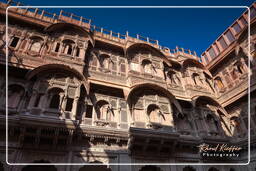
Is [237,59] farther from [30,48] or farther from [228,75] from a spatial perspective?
[30,48]

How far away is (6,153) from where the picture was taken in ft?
23.5

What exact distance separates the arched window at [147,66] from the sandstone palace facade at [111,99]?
2.7 inches

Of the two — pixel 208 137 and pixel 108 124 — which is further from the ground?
pixel 108 124

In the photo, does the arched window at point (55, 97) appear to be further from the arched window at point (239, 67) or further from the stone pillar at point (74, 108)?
the arched window at point (239, 67)

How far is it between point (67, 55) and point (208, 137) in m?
11.7

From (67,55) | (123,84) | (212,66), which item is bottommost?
(123,84)

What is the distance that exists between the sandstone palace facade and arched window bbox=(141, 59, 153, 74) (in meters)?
0.07

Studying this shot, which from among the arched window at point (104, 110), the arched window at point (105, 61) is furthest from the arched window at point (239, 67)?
the arched window at point (104, 110)

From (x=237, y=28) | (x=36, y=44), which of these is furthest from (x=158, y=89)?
(x=237, y=28)

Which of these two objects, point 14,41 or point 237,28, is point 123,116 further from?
point 237,28

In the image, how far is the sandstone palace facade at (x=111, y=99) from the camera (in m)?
8.24

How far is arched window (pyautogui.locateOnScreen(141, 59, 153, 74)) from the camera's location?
532 inches

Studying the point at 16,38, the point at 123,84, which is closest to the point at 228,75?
the point at 123,84

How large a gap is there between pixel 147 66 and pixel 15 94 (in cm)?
999
